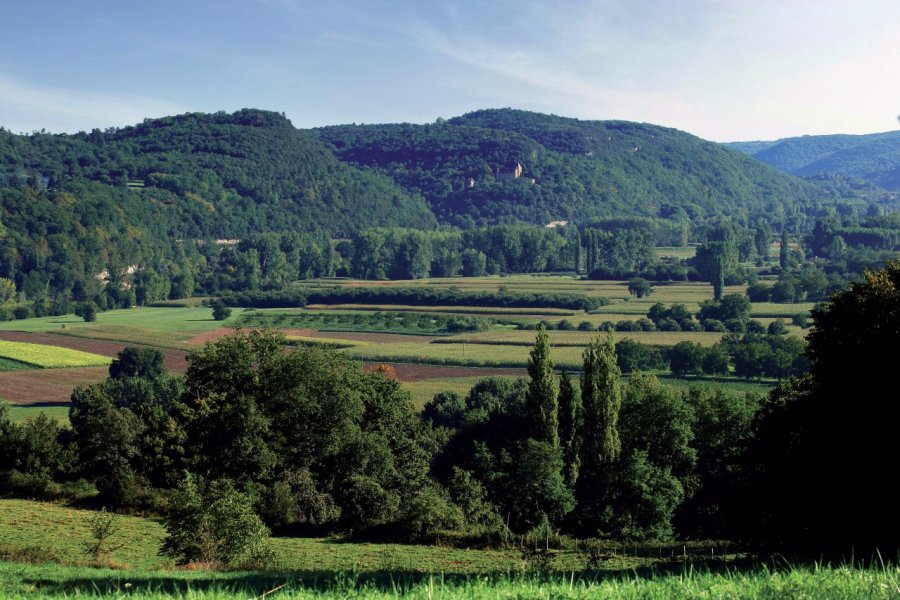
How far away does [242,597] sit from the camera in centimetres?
1120

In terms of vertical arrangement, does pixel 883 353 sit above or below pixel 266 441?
above

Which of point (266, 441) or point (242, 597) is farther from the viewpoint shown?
point (266, 441)

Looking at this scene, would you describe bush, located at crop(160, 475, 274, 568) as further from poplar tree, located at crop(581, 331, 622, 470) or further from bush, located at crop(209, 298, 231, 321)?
bush, located at crop(209, 298, 231, 321)

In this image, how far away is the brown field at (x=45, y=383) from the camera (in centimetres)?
8662

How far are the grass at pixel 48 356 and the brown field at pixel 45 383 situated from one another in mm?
2919

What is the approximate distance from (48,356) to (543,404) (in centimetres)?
7741

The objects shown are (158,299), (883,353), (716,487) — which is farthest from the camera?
(158,299)

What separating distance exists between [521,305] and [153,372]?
68020 mm

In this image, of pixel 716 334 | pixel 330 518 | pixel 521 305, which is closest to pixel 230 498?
pixel 330 518

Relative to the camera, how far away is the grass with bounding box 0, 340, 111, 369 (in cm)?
10438

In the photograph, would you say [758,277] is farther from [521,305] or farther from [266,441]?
[266,441]

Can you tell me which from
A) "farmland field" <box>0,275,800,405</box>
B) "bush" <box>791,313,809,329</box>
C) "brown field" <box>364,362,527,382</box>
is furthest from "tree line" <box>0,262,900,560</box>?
"bush" <box>791,313,809,329</box>

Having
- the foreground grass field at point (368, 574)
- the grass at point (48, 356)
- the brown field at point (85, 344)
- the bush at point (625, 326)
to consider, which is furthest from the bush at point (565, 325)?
the foreground grass field at point (368, 574)

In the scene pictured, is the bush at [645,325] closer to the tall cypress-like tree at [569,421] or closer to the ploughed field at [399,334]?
the ploughed field at [399,334]
